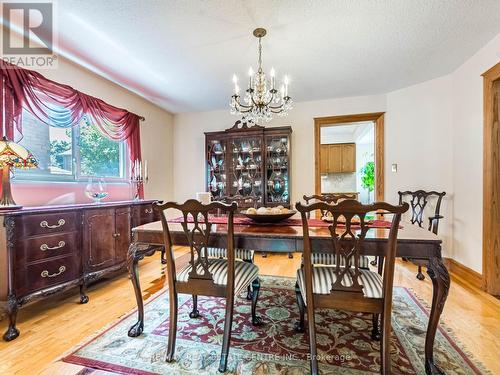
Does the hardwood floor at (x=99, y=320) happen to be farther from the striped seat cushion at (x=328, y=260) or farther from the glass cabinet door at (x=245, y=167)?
the glass cabinet door at (x=245, y=167)

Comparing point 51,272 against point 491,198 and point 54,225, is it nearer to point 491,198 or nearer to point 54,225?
point 54,225

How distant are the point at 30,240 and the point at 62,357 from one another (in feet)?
2.97

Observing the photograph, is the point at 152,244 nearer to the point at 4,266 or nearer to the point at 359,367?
the point at 4,266

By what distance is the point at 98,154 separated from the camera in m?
3.17

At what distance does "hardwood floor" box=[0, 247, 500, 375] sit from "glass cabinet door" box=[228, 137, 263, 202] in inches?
64.4

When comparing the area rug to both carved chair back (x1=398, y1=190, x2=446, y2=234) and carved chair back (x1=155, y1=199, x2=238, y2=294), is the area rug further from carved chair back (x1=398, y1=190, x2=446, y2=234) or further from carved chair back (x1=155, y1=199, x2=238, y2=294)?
carved chair back (x1=398, y1=190, x2=446, y2=234)

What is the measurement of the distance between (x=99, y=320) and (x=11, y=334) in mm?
522

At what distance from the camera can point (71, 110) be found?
2623 mm

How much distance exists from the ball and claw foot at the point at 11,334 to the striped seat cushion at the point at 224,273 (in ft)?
4.18

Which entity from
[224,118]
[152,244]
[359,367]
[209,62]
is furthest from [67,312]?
[224,118]

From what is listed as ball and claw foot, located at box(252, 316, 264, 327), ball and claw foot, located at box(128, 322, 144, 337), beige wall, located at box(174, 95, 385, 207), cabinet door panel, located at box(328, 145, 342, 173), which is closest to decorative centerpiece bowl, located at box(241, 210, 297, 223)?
ball and claw foot, located at box(252, 316, 264, 327)

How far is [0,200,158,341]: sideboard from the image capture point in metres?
1.77

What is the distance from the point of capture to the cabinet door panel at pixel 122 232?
267cm

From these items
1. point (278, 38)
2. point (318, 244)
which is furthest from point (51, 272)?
point (278, 38)
